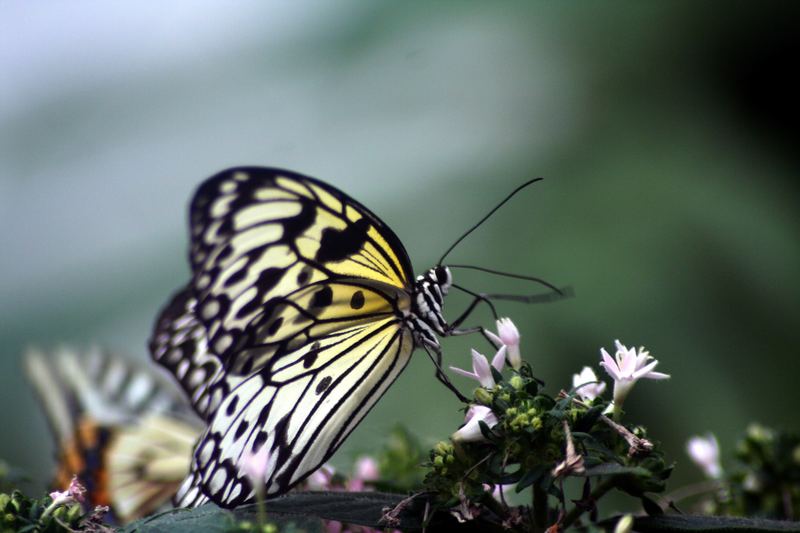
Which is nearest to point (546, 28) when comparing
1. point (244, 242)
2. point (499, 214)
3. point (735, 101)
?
point (735, 101)

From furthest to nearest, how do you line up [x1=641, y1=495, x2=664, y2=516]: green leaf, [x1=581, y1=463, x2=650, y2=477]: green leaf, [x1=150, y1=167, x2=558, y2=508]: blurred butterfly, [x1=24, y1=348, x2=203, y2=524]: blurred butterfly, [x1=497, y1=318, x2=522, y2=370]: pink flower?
[x1=24, y1=348, x2=203, y2=524]: blurred butterfly, [x1=150, y1=167, x2=558, y2=508]: blurred butterfly, [x1=497, y1=318, x2=522, y2=370]: pink flower, [x1=641, y1=495, x2=664, y2=516]: green leaf, [x1=581, y1=463, x2=650, y2=477]: green leaf

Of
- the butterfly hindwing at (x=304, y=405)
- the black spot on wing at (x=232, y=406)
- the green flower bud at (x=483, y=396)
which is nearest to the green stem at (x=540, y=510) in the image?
the green flower bud at (x=483, y=396)

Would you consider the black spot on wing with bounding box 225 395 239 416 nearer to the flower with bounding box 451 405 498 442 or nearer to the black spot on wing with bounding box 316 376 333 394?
the black spot on wing with bounding box 316 376 333 394

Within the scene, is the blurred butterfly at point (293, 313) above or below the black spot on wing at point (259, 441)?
above

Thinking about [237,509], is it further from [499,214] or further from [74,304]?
[74,304]

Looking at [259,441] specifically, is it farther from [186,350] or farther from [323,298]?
[186,350]

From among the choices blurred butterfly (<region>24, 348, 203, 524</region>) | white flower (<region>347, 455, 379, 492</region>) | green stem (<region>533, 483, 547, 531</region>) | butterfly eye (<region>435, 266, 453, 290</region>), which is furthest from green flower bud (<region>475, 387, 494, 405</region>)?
blurred butterfly (<region>24, 348, 203, 524</region>)

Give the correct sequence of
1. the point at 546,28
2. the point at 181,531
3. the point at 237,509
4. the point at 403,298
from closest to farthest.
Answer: the point at 181,531
the point at 237,509
the point at 403,298
the point at 546,28

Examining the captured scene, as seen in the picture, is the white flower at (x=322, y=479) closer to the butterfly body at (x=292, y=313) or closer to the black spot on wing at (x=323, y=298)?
the butterfly body at (x=292, y=313)
